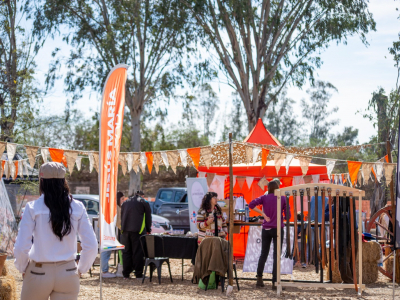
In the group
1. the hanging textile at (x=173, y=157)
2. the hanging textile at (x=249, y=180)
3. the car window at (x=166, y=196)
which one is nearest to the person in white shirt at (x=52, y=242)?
the hanging textile at (x=173, y=157)

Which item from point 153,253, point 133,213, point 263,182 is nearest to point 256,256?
point 153,253

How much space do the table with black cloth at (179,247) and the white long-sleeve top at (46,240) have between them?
521 cm

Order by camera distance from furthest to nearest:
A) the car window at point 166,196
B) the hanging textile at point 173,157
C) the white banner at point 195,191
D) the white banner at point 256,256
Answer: the car window at point 166,196 → the white banner at point 195,191 → the hanging textile at point 173,157 → the white banner at point 256,256

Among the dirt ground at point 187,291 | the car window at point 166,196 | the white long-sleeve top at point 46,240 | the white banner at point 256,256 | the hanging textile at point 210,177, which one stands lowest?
the dirt ground at point 187,291

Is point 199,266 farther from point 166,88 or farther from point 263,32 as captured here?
point 166,88

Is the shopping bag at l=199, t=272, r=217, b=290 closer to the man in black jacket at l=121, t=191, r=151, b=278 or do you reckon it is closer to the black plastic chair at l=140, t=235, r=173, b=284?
the black plastic chair at l=140, t=235, r=173, b=284

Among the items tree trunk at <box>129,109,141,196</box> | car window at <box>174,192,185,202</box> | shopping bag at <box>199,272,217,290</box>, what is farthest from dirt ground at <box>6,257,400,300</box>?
tree trunk at <box>129,109,141,196</box>

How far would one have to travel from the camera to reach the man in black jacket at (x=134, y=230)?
8648 mm

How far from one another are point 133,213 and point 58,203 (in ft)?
18.3

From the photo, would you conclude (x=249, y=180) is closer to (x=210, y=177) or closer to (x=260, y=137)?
(x=210, y=177)

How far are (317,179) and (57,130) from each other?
124ft

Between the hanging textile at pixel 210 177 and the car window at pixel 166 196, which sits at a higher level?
the hanging textile at pixel 210 177

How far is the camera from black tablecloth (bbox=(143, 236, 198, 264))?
832 centimetres

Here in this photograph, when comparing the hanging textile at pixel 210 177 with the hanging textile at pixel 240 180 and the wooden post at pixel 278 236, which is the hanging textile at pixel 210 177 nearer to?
the hanging textile at pixel 240 180
